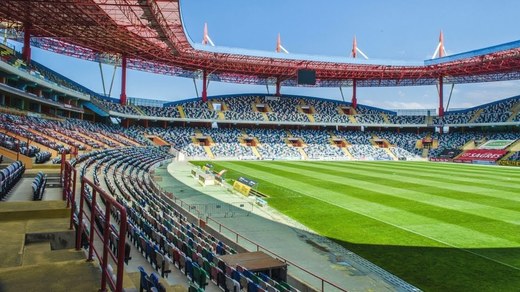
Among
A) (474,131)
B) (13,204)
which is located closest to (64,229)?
(13,204)

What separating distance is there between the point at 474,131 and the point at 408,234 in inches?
2688

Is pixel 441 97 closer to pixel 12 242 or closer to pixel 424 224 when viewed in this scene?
pixel 424 224

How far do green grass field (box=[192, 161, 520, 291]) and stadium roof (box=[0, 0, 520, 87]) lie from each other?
19.2m

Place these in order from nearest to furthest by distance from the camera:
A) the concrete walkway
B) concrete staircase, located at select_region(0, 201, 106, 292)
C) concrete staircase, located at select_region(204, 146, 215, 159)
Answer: concrete staircase, located at select_region(0, 201, 106, 292) → the concrete walkway → concrete staircase, located at select_region(204, 146, 215, 159)

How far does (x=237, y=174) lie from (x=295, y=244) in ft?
77.3

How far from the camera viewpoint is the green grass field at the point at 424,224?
11609mm

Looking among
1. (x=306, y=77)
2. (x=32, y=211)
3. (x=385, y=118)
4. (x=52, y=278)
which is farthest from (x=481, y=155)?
(x=52, y=278)

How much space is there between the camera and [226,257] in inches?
389

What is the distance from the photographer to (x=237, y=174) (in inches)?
1469

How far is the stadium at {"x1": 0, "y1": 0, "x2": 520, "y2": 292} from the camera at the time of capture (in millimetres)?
7438

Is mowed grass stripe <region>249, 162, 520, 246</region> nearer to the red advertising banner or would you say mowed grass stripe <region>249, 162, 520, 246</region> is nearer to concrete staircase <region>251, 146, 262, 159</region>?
concrete staircase <region>251, 146, 262, 159</region>

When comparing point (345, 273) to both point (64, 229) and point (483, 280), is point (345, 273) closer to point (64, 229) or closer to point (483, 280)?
point (483, 280)

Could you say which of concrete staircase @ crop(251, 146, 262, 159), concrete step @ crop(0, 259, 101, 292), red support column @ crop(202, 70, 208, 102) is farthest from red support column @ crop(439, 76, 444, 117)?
concrete step @ crop(0, 259, 101, 292)

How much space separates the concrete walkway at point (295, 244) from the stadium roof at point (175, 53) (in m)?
17.2
